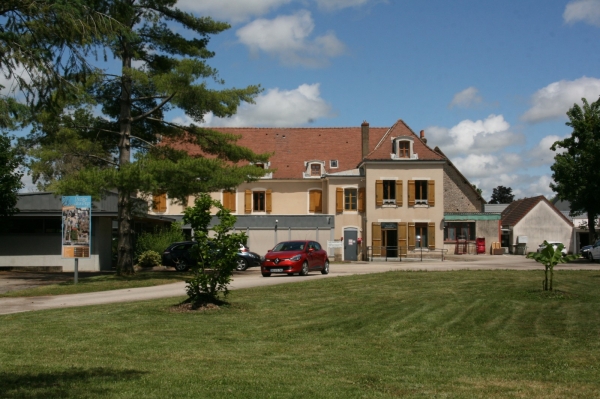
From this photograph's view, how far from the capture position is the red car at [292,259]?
2794cm

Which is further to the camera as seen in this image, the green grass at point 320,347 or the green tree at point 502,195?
the green tree at point 502,195

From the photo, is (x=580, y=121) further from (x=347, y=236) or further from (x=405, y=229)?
(x=347, y=236)

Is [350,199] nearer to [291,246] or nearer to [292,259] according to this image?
[291,246]

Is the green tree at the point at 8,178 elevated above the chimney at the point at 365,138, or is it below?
below

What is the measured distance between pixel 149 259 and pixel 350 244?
17388 millimetres

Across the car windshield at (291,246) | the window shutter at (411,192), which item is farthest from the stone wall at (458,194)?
the car windshield at (291,246)

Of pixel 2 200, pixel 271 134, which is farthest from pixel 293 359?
pixel 271 134

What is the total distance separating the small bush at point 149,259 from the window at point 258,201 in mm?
16398

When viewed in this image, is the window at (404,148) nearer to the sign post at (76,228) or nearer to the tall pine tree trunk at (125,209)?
the tall pine tree trunk at (125,209)

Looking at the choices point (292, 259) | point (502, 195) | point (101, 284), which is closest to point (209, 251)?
point (101, 284)

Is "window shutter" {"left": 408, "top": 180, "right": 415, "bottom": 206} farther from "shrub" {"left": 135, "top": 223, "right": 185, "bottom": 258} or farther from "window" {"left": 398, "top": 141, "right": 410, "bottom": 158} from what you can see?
"shrub" {"left": 135, "top": 223, "right": 185, "bottom": 258}

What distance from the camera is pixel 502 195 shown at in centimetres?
12850

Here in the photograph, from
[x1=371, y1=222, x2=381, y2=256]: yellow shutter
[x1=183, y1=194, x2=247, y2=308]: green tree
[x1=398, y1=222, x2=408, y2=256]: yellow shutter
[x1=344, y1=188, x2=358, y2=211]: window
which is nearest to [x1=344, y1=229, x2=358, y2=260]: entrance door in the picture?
[x1=371, y1=222, x2=381, y2=256]: yellow shutter

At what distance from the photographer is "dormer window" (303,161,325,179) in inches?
2117
